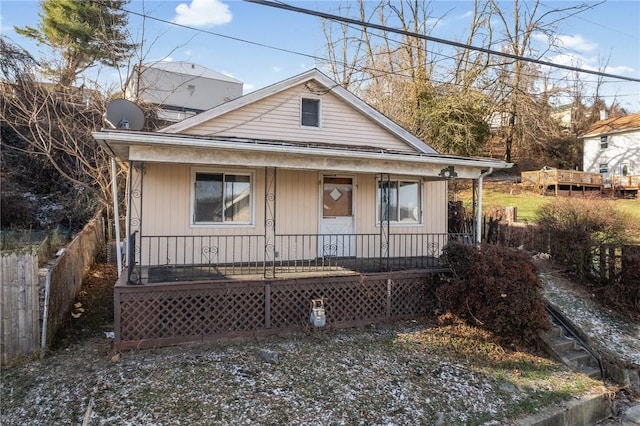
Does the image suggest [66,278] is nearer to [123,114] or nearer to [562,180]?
[123,114]

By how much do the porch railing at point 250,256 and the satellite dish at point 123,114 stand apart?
2283 millimetres

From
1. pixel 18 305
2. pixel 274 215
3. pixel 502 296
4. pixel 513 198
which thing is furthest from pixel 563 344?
pixel 513 198

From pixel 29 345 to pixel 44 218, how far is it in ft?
36.0

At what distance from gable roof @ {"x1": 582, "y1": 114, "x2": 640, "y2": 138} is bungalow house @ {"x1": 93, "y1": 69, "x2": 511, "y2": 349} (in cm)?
2894

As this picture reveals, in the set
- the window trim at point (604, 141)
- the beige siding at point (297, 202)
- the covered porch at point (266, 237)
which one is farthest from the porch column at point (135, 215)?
the window trim at point (604, 141)

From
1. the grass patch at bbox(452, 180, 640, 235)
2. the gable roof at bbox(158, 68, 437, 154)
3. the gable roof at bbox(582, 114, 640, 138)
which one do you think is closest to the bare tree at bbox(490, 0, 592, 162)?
the grass patch at bbox(452, 180, 640, 235)

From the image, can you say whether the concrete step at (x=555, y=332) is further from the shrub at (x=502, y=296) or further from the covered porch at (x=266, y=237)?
the covered porch at (x=266, y=237)

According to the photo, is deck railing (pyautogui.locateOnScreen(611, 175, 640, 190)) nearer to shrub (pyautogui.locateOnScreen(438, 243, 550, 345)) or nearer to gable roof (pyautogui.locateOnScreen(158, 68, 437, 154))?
gable roof (pyautogui.locateOnScreen(158, 68, 437, 154))

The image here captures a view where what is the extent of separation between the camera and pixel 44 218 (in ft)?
47.8

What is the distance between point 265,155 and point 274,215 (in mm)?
1125

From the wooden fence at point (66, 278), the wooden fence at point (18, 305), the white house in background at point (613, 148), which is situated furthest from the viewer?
the white house in background at point (613, 148)

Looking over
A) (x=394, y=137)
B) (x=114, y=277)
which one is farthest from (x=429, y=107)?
(x=114, y=277)

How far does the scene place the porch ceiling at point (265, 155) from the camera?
6.35m

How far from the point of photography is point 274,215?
7.08 metres
